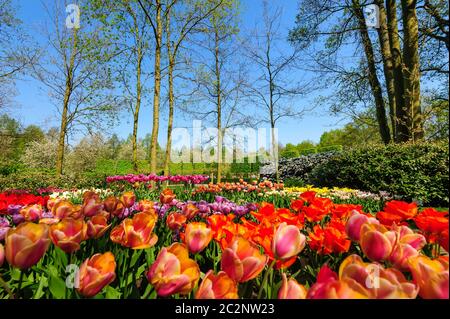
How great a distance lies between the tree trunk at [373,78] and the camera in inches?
469

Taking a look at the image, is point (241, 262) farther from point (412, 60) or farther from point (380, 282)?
point (412, 60)

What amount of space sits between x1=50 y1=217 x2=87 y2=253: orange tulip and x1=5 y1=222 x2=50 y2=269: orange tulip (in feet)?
0.54

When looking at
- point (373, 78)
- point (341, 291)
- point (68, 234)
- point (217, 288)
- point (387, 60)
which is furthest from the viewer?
Answer: point (373, 78)

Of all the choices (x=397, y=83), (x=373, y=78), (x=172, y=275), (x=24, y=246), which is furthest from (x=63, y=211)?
(x=373, y=78)

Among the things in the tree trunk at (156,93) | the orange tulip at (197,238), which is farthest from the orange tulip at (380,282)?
the tree trunk at (156,93)

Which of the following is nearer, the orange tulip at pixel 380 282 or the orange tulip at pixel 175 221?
the orange tulip at pixel 380 282

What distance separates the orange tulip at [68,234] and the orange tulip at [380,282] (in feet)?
2.64

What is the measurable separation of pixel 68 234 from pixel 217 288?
58 centimetres

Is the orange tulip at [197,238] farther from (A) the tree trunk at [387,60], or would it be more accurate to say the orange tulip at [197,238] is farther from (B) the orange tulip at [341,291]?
(A) the tree trunk at [387,60]

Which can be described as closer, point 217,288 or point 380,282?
point 380,282

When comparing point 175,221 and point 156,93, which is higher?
point 156,93

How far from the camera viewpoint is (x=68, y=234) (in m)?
1.03

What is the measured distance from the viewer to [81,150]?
25.9m

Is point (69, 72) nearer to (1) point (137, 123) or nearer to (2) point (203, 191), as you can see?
(1) point (137, 123)
